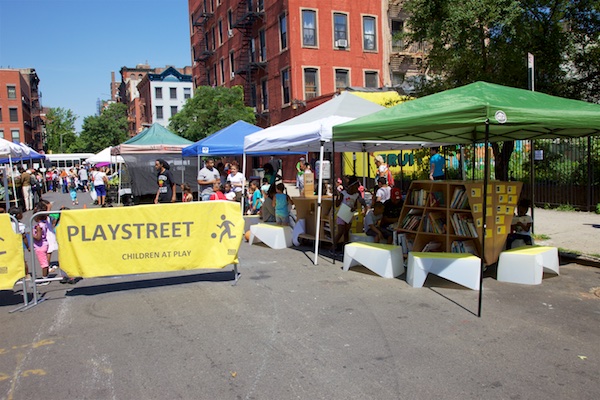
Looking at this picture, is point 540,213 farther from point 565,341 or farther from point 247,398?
point 247,398

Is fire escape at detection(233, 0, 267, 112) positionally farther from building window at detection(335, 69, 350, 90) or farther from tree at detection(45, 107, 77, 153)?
tree at detection(45, 107, 77, 153)

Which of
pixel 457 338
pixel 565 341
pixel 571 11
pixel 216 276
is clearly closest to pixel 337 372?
pixel 457 338

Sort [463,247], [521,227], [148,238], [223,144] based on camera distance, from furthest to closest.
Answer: [223,144], [521,227], [463,247], [148,238]

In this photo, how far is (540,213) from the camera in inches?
527

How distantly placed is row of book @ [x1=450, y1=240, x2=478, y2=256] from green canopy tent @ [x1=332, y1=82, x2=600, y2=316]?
142cm

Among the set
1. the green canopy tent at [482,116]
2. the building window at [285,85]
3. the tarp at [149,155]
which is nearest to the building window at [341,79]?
the building window at [285,85]

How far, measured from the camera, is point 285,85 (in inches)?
1347

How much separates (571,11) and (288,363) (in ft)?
43.5

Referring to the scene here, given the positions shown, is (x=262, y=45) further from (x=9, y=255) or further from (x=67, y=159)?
(x=9, y=255)

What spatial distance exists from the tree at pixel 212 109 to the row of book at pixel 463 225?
1152 inches

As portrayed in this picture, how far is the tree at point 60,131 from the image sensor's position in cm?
8556

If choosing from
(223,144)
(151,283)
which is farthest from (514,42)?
(151,283)

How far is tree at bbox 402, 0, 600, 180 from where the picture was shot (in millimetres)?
12570

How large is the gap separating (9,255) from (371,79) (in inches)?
1215
